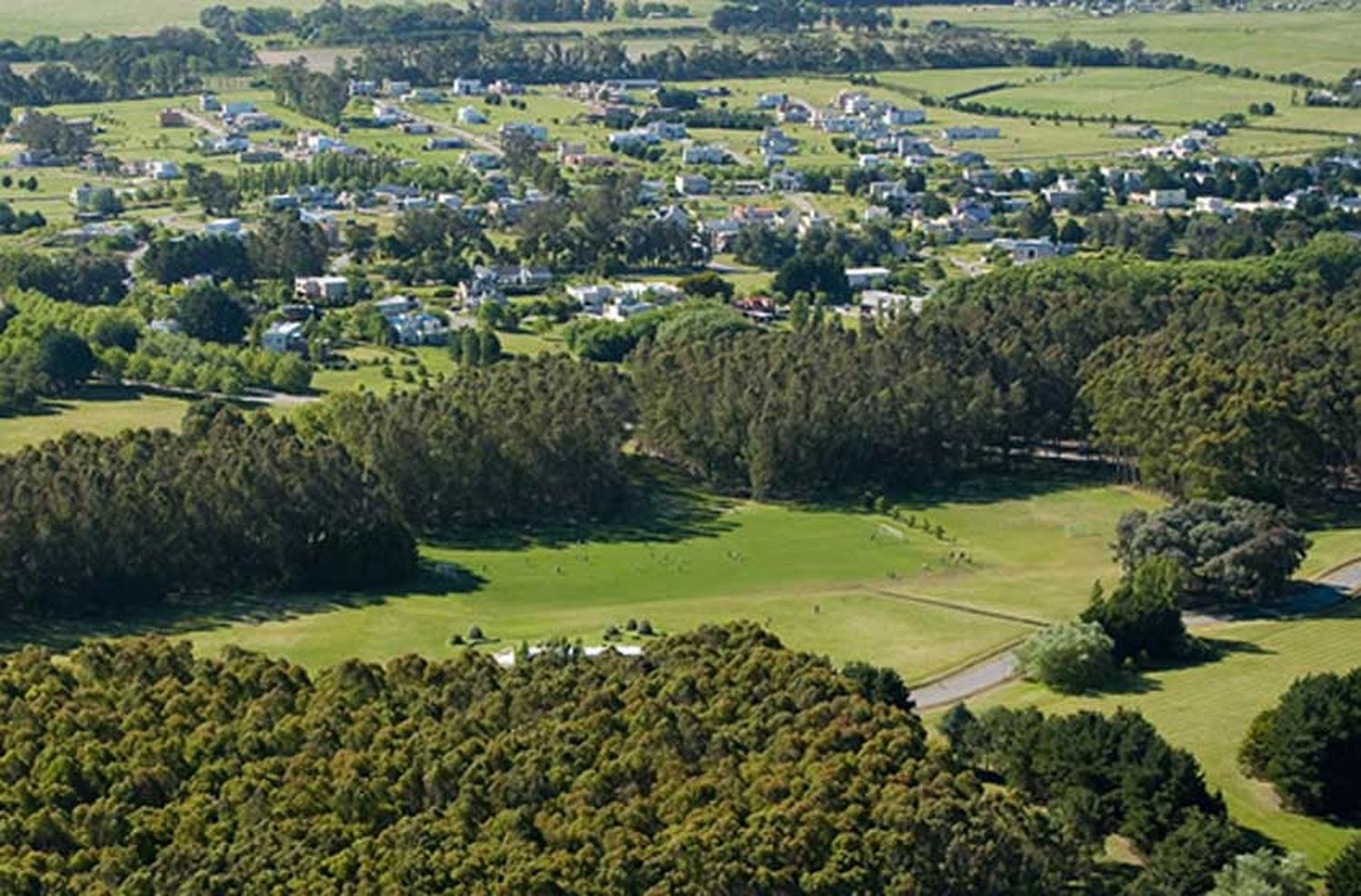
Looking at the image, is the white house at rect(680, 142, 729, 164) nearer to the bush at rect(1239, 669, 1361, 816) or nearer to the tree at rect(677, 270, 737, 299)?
the tree at rect(677, 270, 737, 299)

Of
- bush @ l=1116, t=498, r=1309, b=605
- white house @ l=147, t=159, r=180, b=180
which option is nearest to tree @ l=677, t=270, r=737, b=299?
white house @ l=147, t=159, r=180, b=180

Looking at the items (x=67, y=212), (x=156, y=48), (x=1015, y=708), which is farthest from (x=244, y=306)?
(x=156, y=48)

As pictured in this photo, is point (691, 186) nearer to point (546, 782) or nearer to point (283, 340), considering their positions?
point (283, 340)

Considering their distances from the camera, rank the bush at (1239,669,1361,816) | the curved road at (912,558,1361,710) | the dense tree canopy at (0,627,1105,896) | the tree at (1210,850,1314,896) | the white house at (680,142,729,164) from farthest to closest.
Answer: the white house at (680,142,729,164)
the curved road at (912,558,1361,710)
the bush at (1239,669,1361,816)
the tree at (1210,850,1314,896)
the dense tree canopy at (0,627,1105,896)

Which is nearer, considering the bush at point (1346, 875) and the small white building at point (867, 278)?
the bush at point (1346, 875)

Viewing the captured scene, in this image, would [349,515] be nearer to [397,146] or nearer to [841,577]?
[841,577]

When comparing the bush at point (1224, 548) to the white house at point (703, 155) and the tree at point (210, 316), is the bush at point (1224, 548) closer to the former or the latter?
the tree at point (210, 316)

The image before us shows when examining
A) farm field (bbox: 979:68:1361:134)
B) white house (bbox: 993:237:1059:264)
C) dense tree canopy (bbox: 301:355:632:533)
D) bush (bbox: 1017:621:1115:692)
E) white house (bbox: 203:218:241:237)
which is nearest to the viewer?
bush (bbox: 1017:621:1115:692)

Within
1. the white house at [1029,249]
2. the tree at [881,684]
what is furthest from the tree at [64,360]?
the white house at [1029,249]
